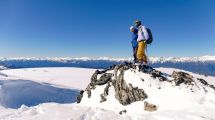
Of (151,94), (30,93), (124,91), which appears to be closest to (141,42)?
(124,91)

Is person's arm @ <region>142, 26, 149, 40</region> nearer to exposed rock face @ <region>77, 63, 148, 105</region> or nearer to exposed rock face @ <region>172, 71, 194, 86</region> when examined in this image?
exposed rock face @ <region>77, 63, 148, 105</region>

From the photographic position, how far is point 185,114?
1299 centimetres

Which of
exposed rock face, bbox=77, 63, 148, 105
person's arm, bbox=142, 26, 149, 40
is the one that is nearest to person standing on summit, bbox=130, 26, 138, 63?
exposed rock face, bbox=77, 63, 148, 105

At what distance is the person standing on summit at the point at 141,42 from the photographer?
18278 mm

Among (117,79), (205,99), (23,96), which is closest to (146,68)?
(117,79)

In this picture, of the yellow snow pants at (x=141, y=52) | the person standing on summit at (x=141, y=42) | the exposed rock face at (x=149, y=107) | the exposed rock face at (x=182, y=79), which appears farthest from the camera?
the yellow snow pants at (x=141, y=52)

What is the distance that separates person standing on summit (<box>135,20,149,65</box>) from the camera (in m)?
18.3

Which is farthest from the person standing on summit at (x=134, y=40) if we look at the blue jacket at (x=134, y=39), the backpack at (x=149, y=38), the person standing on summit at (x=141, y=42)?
the backpack at (x=149, y=38)

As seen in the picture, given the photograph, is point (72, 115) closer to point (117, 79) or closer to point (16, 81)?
point (117, 79)

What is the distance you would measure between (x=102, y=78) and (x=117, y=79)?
2155 mm

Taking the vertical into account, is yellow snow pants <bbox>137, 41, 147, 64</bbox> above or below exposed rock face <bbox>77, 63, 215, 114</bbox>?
above

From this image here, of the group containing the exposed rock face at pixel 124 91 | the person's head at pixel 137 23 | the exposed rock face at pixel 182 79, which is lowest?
the exposed rock face at pixel 124 91

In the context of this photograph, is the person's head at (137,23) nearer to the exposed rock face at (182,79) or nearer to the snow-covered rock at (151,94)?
the snow-covered rock at (151,94)

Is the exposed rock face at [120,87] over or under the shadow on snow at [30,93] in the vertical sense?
over
